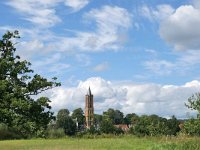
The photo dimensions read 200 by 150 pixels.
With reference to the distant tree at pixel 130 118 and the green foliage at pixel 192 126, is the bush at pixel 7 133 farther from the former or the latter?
the distant tree at pixel 130 118

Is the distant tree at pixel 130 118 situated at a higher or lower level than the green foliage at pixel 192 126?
higher

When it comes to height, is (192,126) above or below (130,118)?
below

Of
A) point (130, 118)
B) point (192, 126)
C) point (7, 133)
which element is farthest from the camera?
point (130, 118)

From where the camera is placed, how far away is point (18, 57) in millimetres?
43562

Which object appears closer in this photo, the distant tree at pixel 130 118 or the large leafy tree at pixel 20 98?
the large leafy tree at pixel 20 98

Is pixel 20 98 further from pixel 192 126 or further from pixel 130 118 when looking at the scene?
pixel 130 118

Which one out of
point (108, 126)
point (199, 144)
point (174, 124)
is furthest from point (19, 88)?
point (108, 126)

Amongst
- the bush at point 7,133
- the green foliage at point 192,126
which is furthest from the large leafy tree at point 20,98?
the green foliage at point 192,126

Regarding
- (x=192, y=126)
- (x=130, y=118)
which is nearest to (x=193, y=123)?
(x=192, y=126)

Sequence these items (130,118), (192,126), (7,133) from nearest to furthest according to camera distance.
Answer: (192,126) → (7,133) → (130,118)

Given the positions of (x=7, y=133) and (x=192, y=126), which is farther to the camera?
(x=7, y=133)

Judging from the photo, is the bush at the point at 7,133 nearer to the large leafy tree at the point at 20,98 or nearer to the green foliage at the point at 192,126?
the large leafy tree at the point at 20,98

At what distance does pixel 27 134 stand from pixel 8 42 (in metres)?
9.48

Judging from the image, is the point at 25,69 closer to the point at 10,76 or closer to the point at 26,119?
the point at 10,76
